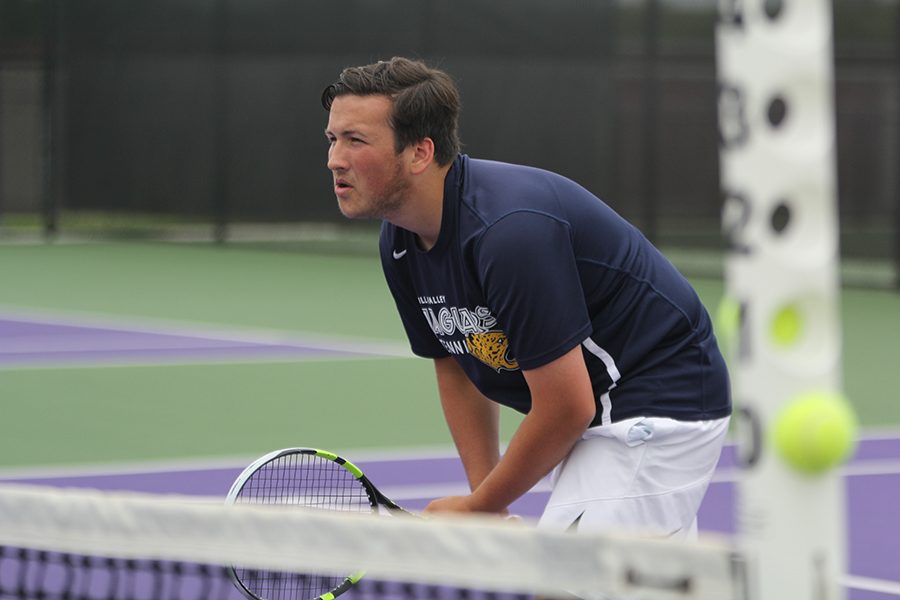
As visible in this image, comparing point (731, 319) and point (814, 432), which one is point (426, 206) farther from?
point (814, 432)

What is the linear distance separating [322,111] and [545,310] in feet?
39.4

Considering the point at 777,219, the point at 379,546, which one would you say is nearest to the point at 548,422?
the point at 379,546

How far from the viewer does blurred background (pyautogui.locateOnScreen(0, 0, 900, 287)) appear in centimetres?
1215

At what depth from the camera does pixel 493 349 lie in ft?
9.37

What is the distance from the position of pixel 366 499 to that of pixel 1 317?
7585 millimetres

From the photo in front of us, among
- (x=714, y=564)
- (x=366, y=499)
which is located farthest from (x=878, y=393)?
(x=714, y=564)

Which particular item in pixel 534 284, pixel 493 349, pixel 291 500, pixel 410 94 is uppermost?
pixel 410 94

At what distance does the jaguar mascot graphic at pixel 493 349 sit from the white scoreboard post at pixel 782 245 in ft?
4.13

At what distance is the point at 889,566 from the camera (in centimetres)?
435

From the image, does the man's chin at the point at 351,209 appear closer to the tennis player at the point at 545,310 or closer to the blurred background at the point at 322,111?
the tennis player at the point at 545,310

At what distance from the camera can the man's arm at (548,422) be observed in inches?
105

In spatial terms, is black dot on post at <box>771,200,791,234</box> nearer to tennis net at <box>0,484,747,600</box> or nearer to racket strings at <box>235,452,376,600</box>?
tennis net at <box>0,484,747,600</box>

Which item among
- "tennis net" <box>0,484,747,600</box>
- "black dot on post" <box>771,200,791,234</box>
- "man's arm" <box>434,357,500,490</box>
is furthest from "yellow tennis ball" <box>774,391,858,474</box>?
"man's arm" <box>434,357,500,490</box>

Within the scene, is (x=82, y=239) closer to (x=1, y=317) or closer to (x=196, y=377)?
(x=1, y=317)
